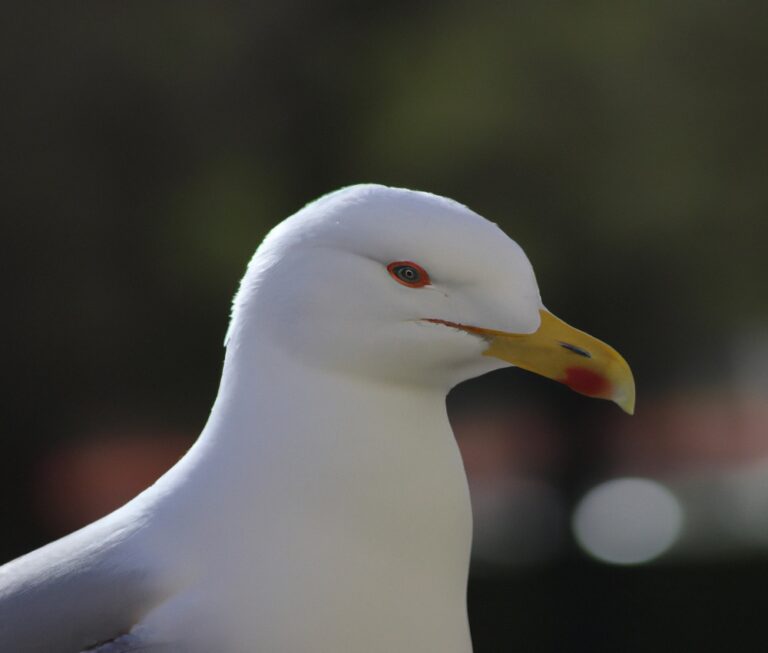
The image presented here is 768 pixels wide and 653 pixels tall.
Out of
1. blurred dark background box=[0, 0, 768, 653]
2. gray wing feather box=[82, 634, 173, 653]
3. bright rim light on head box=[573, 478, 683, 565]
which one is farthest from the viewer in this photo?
blurred dark background box=[0, 0, 768, 653]

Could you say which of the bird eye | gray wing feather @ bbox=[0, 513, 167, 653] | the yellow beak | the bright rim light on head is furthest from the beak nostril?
the bright rim light on head

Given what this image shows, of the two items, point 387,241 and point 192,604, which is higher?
point 387,241

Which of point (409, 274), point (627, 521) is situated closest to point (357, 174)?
point (627, 521)

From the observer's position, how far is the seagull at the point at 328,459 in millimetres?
845

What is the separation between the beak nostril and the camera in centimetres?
86

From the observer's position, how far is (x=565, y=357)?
2.84 feet

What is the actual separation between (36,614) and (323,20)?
8.83 ft

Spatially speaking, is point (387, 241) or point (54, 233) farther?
point (54, 233)

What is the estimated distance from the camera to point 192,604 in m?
0.84

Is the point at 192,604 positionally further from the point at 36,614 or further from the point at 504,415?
the point at 504,415

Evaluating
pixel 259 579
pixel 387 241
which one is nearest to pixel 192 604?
pixel 259 579

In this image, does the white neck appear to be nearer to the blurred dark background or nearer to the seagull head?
the seagull head

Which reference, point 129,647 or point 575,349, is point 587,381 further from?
point 129,647

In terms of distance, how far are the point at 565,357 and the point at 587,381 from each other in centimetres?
2
